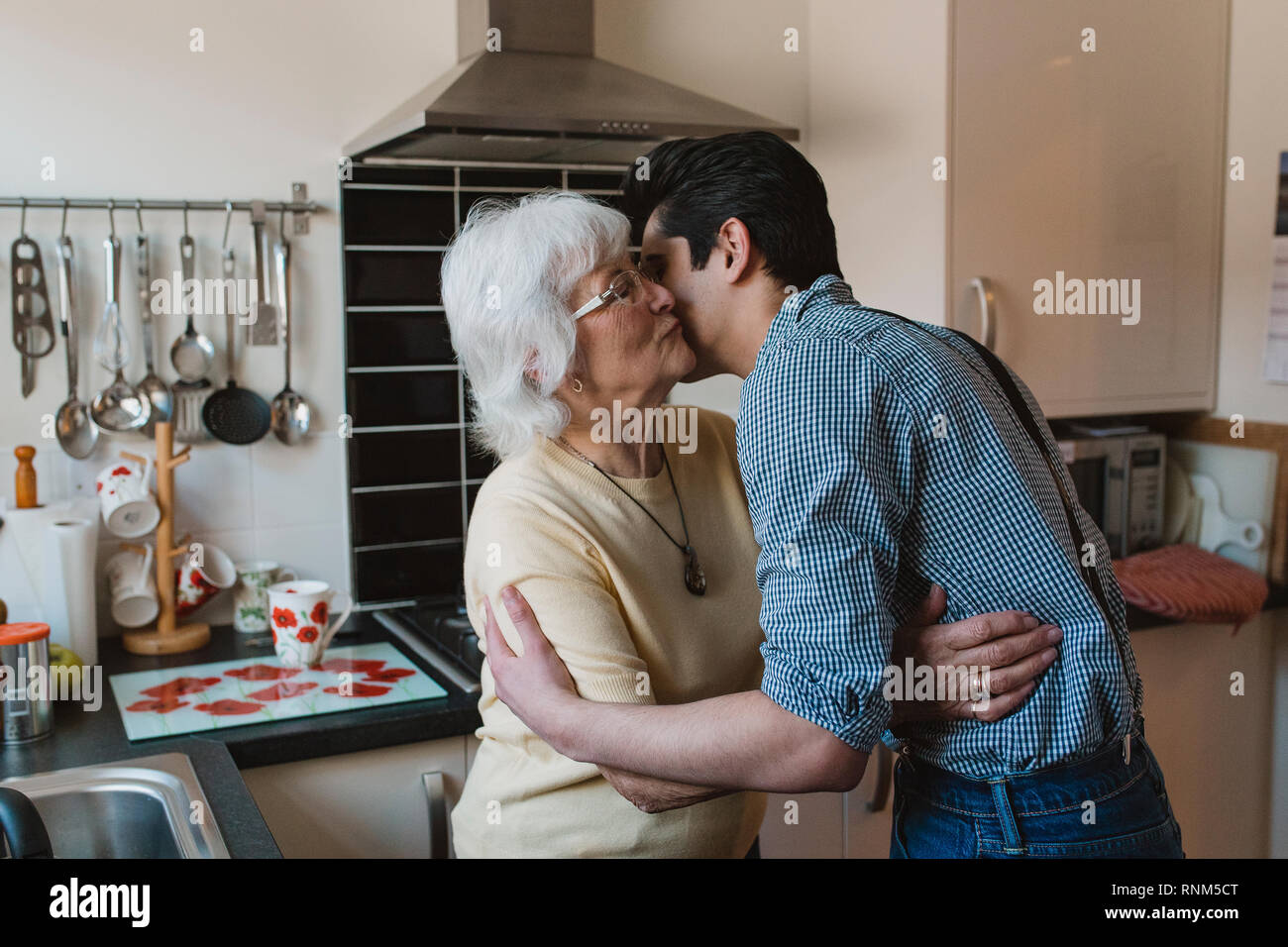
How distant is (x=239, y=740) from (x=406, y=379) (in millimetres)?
816

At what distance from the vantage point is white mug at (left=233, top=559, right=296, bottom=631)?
1.96 metres

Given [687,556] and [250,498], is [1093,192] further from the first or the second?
[250,498]

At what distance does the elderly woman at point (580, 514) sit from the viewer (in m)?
1.12

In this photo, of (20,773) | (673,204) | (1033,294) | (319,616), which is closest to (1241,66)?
(1033,294)

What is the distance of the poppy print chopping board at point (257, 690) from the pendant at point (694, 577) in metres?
0.60

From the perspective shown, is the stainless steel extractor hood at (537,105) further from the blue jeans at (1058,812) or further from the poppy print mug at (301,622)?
the blue jeans at (1058,812)

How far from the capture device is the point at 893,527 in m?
0.87

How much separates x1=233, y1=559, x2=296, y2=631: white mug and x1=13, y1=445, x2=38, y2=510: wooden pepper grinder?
1.12 feet

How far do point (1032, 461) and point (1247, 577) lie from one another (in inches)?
56.6

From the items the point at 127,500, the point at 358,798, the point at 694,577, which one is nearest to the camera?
the point at 694,577

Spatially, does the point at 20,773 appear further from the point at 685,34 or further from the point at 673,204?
the point at 685,34

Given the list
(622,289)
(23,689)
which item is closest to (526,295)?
(622,289)

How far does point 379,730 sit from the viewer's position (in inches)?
61.4

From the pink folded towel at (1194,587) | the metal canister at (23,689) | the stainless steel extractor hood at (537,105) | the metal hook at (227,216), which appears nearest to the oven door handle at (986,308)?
the stainless steel extractor hood at (537,105)
